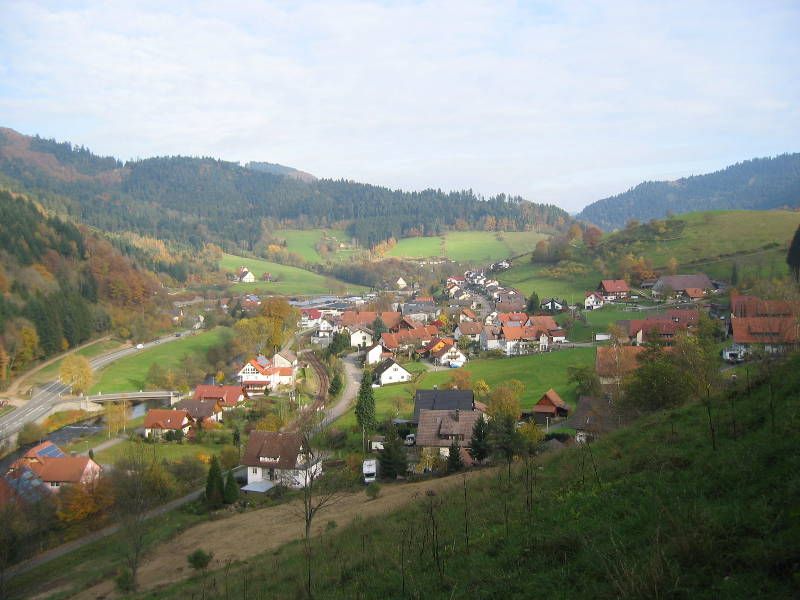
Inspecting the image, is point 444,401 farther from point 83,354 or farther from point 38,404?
point 83,354

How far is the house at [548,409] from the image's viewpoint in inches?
1131

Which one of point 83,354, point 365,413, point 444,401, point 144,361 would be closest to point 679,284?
point 444,401

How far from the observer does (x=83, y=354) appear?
52.6 metres

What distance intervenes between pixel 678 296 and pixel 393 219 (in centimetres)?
11750

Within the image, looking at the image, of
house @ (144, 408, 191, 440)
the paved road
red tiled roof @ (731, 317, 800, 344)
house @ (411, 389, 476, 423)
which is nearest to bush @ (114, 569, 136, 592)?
house @ (411, 389, 476, 423)

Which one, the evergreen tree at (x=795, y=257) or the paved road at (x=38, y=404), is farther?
the evergreen tree at (x=795, y=257)

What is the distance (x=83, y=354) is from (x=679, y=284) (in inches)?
2310

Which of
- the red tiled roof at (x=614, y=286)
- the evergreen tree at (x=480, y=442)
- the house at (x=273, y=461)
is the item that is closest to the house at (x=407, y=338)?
the red tiled roof at (x=614, y=286)

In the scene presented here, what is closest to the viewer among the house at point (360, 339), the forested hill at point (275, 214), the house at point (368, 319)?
the house at point (360, 339)

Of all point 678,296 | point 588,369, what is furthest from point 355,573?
point 678,296

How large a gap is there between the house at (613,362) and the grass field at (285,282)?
239ft

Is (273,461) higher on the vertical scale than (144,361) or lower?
higher

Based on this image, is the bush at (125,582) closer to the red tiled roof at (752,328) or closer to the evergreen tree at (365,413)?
the evergreen tree at (365,413)

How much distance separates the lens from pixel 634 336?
4241cm
